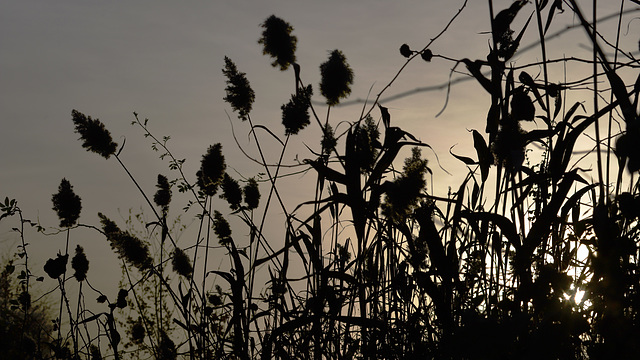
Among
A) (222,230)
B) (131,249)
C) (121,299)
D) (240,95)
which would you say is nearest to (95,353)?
(121,299)

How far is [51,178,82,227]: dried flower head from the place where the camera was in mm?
2701

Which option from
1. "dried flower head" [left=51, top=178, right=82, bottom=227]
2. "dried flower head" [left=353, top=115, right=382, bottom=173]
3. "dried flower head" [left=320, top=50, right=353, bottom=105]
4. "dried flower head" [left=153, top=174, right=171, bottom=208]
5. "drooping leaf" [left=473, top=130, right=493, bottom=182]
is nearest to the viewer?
"drooping leaf" [left=473, top=130, right=493, bottom=182]

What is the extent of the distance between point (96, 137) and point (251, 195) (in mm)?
745

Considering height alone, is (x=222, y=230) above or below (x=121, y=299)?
above

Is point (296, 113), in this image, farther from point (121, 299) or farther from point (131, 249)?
point (121, 299)

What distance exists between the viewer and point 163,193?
2.99 metres

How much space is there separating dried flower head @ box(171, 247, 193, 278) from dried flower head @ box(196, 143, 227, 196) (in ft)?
1.10

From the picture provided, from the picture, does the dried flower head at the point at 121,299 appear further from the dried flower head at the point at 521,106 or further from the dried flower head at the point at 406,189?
the dried flower head at the point at 521,106

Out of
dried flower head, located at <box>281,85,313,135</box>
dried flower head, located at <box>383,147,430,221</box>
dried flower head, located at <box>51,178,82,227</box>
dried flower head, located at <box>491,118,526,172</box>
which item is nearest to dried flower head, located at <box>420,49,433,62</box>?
dried flower head, located at <box>491,118,526,172</box>

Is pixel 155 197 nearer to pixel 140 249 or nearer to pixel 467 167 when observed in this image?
pixel 140 249

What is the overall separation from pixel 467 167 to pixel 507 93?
44 cm

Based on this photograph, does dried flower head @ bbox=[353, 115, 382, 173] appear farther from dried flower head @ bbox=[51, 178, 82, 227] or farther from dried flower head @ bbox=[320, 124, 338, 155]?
dried flower head @ bbox=[51, 178, 82, 227]

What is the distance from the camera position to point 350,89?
222 centimetres

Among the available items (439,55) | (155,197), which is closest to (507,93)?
(439,55)
